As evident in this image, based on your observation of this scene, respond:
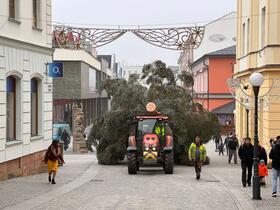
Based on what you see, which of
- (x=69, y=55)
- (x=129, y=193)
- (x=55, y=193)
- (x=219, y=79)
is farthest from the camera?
Result: (x=69, y=55)

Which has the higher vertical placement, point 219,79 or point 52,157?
point 219,79

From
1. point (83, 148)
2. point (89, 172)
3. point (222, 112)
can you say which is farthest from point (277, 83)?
point (222, 112)

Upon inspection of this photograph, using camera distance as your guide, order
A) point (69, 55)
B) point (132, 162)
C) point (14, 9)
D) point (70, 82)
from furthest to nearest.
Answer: point (70, 82) < point (69, 55) < point (132, 162) < point (14, 9)

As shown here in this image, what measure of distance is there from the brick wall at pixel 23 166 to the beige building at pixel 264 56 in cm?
985

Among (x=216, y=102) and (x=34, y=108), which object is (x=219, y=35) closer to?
(x=216, y=102)

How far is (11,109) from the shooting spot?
1933 centimetres

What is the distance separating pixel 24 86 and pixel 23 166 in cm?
263

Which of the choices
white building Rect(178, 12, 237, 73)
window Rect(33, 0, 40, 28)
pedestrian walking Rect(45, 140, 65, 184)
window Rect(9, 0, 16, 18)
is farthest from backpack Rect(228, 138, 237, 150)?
white building Rect(178, 12, 237, 73)

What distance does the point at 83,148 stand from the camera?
44062 mm

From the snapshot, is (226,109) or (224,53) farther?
(224,53)

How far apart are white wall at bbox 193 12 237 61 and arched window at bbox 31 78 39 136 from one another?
47.2 meters

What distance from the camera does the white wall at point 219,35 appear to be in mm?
68062

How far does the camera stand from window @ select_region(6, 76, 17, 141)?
19016mm

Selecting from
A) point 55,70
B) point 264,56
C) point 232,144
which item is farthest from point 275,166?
point 232,144
